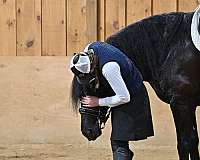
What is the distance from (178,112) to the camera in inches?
166

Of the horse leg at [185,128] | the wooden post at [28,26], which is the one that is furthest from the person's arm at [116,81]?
the wooden post at [28,26]

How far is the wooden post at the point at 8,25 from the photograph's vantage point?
571 centimetres

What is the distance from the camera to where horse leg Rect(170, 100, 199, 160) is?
4.20 meters

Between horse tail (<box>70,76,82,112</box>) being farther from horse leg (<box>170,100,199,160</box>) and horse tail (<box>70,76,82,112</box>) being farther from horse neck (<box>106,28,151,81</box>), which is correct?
horse leg (<box>170,100,199,160</box>)

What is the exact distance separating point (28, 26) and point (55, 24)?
0.27 meters

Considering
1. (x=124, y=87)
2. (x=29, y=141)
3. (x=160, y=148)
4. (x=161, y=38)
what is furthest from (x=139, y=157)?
(x=124, y=87)

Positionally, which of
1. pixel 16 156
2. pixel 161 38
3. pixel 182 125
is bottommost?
pixel 16 156

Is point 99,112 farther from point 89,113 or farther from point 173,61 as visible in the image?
point 173,61

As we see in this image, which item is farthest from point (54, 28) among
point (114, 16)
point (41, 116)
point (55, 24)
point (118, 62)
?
point (118, 62)

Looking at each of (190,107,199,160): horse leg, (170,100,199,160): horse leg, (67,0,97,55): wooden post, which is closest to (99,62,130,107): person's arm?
(170,100,199,160): horse leg

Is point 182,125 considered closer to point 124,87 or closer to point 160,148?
point 124,87

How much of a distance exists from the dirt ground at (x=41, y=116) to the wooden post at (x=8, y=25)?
6.0 inches

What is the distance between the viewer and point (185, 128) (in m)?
4.23

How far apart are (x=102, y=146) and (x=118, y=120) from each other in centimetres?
177
